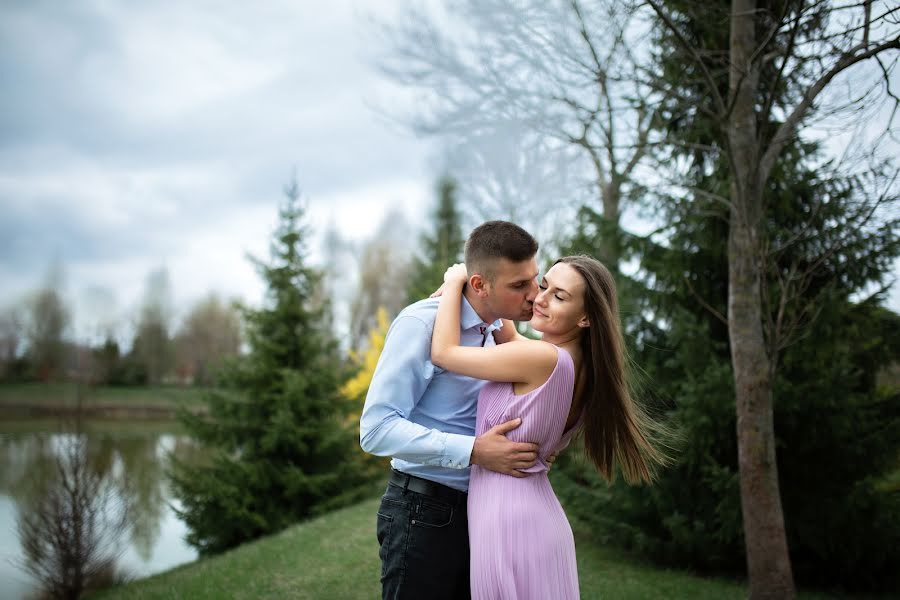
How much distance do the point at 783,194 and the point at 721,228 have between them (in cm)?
76

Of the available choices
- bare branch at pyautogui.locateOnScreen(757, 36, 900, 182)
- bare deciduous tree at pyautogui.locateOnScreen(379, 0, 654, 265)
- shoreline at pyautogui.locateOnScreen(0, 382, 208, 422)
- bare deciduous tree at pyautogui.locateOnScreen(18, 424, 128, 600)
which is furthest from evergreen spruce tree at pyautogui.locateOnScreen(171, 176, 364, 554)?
Answer: bare branch at pyautogui.locateOnScreen(757, 36, 900, 182)

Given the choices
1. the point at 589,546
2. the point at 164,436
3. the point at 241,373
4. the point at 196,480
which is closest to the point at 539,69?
the point at 589,546

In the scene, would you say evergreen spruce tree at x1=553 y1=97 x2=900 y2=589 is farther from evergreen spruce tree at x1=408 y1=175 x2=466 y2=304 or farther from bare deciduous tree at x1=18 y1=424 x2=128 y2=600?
evergreen spruce tree at x1=408 y1=175 x2=466 y2=304

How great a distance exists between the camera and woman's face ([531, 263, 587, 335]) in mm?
2527

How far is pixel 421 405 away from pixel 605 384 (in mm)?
747

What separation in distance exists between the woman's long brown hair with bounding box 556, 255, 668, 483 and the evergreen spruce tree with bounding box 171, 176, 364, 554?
32.9 feet

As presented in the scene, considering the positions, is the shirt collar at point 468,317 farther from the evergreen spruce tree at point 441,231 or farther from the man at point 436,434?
the evergreen spruce tree at point 441,231

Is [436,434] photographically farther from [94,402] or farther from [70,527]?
[94,402]

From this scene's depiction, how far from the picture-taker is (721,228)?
7.37 m

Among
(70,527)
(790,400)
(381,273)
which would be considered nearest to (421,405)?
(790,400)

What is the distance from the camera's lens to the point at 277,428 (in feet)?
39.6

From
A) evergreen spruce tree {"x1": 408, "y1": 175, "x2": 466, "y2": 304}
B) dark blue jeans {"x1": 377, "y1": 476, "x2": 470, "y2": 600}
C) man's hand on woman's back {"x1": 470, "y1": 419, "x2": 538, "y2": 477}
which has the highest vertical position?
evergreen spruce tree {"x1": 408, "y1": 175, "x2": 466, "y2": 304}

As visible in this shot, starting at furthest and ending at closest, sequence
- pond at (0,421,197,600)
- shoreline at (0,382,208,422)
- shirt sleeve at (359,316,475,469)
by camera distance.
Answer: shoreline at (0,382,208,422) < pond at (0,421,197,600) < shirt sleeve at (359,316,475,469)

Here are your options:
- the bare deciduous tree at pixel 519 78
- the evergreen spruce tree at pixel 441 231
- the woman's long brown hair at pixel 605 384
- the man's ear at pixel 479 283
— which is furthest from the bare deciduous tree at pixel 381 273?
the man's ear at pixel 479 283
